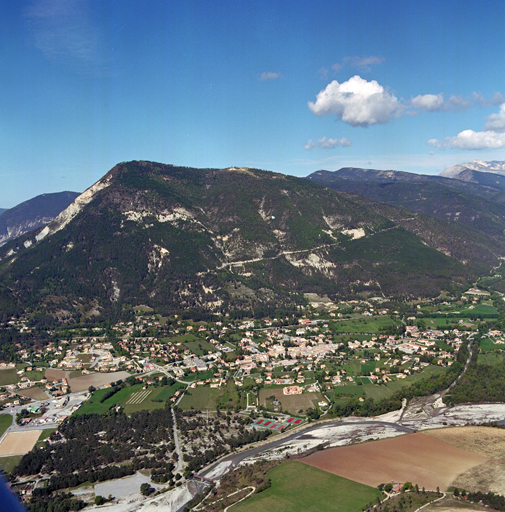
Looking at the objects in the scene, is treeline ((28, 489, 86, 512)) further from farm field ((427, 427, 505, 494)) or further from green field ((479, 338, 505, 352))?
green field ((479, 338, 505, 352))

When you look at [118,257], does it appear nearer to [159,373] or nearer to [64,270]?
[64,270]

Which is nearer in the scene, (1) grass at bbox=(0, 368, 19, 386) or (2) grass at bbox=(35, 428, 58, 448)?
(2) grass at bbox=(35, 428, 58, 448)

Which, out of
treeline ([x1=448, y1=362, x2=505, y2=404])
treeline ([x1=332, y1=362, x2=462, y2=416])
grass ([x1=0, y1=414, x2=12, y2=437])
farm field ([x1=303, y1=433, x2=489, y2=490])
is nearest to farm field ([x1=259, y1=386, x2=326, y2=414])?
treeline ([x1=332, y1=362, x2=462, y2=416])

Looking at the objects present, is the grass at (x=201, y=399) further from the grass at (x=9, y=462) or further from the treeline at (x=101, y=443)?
the grass at (x=9, y=462)

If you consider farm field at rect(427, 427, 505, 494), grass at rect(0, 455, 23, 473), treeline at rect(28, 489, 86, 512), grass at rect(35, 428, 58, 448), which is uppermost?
grass at rect(35, 428, 58, 448)

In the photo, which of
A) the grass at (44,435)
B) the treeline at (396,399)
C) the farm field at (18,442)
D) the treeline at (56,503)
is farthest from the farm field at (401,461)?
the farm field at (18,442)

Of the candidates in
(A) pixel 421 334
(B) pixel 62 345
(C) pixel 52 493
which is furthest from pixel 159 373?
(A) pixel 421 334

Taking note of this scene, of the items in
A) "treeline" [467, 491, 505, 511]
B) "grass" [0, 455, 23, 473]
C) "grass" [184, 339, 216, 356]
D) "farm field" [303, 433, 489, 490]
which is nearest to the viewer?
"treeline" [467, 491, 505, 511]
